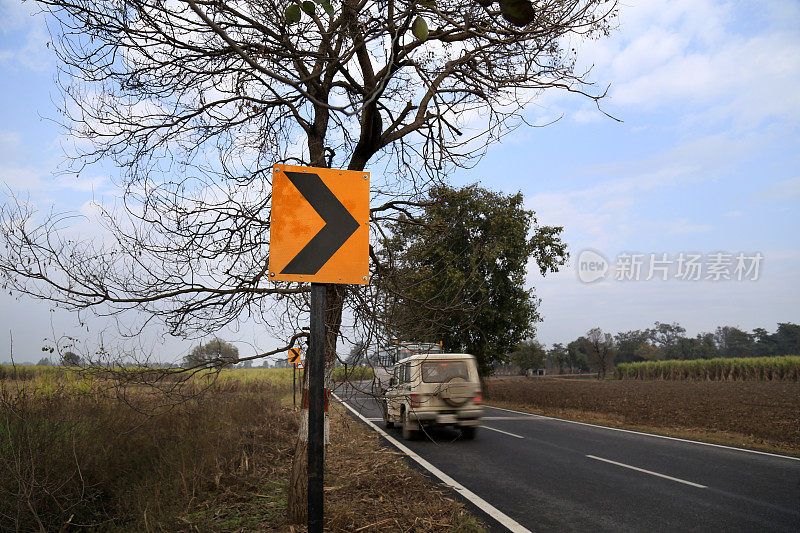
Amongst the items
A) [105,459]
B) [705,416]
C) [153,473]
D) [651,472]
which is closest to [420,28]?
[105,459]

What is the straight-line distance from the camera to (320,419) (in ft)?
8.93

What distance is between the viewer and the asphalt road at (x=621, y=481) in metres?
5.44

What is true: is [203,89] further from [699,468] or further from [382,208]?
[699,468]

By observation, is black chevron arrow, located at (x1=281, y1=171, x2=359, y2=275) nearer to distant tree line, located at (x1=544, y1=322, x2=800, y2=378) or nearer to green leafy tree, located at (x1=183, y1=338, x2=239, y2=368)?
green leafy tree, located at (x1=183, y1=338, x2=239, y2=368)

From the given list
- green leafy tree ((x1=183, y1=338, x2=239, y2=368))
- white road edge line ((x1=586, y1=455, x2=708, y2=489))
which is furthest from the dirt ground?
green leafy tree ((x1=183, y1=338, x2=239, y2=368))

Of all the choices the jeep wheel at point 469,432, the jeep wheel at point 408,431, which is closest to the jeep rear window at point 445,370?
the jeep wheel at point 408,431

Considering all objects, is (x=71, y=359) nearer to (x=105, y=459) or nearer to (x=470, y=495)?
(x=105, y=459)

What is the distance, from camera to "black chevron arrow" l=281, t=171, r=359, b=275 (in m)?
2.88

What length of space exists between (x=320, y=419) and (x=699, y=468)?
27.6 ft

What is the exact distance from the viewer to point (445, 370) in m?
12.1

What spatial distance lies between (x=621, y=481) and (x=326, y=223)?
684 cm

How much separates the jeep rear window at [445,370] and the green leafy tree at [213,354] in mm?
7279

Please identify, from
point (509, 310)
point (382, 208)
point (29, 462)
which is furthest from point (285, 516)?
point (509, 310)

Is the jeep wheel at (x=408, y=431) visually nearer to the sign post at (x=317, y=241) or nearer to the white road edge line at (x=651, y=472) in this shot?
the white road edge line at (x=651, y=472)
